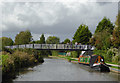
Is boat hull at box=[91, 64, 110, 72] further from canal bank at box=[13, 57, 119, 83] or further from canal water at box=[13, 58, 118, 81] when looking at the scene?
canal bank at box=[13, 57, 119, 83]

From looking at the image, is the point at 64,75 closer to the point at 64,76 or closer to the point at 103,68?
the point at 64,76

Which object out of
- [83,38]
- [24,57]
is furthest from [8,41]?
[24,57]

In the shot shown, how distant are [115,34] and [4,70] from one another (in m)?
→ 22.6

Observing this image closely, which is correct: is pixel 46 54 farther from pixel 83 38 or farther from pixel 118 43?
pixel 118 43

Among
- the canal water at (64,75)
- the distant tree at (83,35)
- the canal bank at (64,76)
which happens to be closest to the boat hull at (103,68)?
the canal water at (64,75)

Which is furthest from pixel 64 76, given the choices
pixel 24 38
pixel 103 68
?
pixel 24 38

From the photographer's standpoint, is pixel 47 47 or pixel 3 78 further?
pixel 47 47

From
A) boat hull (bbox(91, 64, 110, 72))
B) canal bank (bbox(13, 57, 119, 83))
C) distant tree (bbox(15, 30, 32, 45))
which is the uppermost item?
distant tree (bbox(15, 30, 32, 45))

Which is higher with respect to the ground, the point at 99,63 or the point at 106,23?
the point at 106,23

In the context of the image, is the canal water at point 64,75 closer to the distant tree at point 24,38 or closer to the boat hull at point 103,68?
the boat hull at point 103,68

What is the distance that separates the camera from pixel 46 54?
8462cm

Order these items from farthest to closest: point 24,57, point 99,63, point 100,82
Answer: point 24,57, point 99,63, point 100,82

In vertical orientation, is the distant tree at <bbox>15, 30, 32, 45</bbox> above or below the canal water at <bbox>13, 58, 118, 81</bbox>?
above

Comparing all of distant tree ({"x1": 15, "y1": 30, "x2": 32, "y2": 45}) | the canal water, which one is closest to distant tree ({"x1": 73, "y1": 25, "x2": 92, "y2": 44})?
distant tree ({"x1": 15, "y1": 30, "x2": 32, "y2": 45})
